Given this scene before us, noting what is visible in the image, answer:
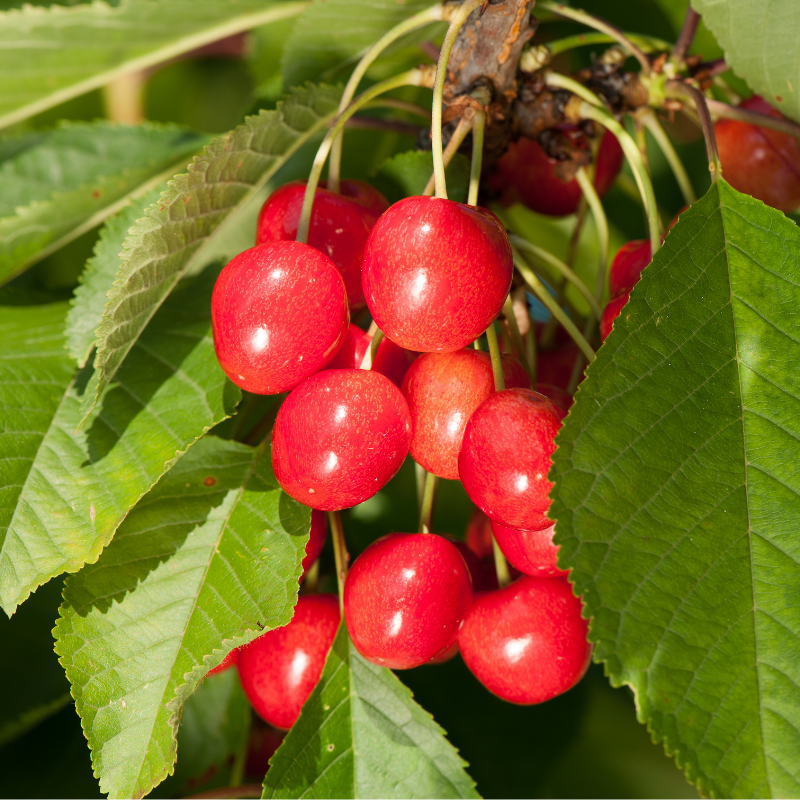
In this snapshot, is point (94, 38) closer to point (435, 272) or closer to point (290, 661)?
point (435, 272)

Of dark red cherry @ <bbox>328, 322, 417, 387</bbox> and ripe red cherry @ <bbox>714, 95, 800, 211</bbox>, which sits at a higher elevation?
ripe red cherry @ <bbox>714, 95, 800, 211</bbox>

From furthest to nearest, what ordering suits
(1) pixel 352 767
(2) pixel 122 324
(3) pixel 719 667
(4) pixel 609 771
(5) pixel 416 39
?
(4) pixel 609 771 < (5) pixel 416 39 < (1) pixel 352 767 < (2) pixel 122 324 < (3) pixel 719 667

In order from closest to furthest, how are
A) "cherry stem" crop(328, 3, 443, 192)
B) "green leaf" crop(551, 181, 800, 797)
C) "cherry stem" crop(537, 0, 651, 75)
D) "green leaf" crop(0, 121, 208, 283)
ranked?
"green leaf" crop(551, 181, 800, 797), "cherry stem" crop(328, 3, 443, 192), "cherry stem" crop(537, 0, 651, 75), "green leaf" crop(0, 121, 208, 283)

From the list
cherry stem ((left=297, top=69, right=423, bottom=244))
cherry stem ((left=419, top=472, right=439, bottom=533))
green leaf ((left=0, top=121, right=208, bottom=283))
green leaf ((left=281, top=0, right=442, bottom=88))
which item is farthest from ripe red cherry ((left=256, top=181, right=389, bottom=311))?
green leaf ((left=0, top=121, right=208, bottom=283))

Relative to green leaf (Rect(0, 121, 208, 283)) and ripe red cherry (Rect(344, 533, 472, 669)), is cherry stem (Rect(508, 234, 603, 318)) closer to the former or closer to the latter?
ripe red cherry (Rect(344, 533, 472, 669))

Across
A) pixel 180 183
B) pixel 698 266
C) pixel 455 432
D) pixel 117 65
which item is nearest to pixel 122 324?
pixel 180 183

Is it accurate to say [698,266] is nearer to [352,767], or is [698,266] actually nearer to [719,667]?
[719,667]
